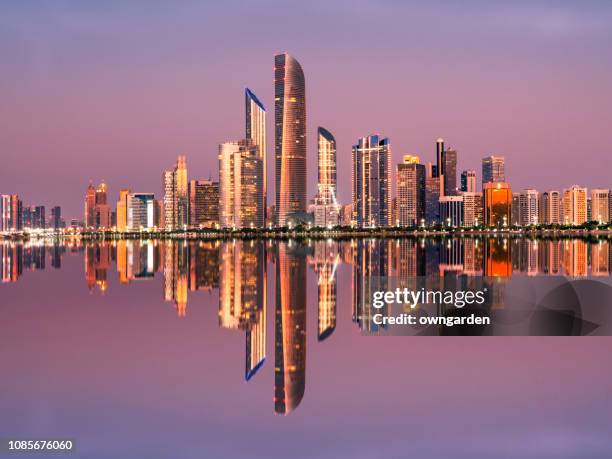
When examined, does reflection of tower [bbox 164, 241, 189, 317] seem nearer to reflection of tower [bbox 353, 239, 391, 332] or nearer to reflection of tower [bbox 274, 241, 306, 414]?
reflection of tower [bbox 274, 241, 306, 414]

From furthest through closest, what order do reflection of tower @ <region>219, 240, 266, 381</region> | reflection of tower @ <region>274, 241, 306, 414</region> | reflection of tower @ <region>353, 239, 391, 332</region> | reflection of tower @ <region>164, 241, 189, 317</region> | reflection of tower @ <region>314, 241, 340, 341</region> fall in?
reflection of tower @ <region>164, 241, 189, 317</region>
reflection of tower @ <region>353, 239, 391, 332</region>
reflection of tower @ <region>314, 241, 340, 341</region>
reflection of tower @ <region>219, 240, 266, 381</region>
reflection of tower @ <region>274, 241, 306, 414</region>

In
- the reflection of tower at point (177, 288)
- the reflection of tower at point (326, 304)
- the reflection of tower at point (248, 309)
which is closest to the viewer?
the reflection of tower at point (248, 309)

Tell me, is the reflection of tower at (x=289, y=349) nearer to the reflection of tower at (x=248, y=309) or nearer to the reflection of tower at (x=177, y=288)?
the reflection of tower at (x=248, y=309)

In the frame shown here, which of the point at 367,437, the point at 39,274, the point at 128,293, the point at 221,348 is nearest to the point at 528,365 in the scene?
the point at 367,437

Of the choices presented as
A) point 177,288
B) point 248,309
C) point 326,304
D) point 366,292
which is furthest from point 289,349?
point 177,288

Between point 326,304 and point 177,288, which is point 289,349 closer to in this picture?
point 326,304

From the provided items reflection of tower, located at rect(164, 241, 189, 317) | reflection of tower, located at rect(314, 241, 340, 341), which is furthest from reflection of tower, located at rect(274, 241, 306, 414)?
reflection of tower, located at rect(164, 241, 189, 317)

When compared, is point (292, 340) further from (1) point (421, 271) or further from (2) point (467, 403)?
(1) point (421, 271)

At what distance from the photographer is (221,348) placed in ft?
72.0

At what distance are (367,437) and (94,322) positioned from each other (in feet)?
58.5

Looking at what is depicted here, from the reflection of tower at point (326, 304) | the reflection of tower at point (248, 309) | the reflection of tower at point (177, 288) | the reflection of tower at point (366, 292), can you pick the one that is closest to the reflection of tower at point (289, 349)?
the reflection of tower at point (248, 309)

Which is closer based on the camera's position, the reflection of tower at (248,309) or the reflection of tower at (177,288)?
the reflection of tower at (248,309)

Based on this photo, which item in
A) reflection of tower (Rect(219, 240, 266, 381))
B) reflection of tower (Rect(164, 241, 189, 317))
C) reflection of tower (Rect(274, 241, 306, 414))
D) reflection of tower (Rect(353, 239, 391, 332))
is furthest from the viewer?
reflection of tower (Rect(164, 241, 189, 317))

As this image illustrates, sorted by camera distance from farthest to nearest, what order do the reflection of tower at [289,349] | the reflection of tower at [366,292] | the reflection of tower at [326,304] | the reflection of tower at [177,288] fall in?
the reflection of tower at [177,288] → the reflection of tower at [366,292] → the reflection of tower at [326,304] → the reflection of tower at [289,349]
